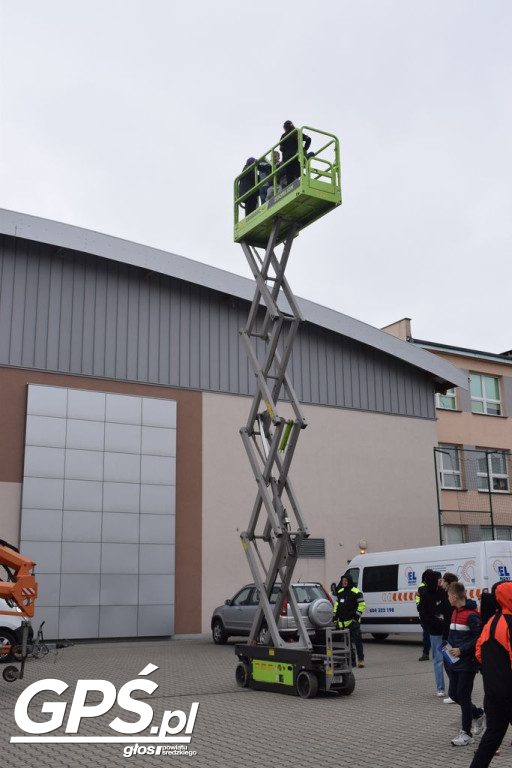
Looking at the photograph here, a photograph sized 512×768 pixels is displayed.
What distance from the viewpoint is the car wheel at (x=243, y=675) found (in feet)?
38.3

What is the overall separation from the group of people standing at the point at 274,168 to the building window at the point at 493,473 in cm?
1765

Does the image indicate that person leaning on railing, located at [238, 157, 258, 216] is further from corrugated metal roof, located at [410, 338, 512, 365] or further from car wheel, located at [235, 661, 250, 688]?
corrugated metal roof, located at [410, 338, 512, 365]

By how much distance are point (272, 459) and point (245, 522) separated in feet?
35.9

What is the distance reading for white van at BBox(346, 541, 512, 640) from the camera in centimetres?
1658

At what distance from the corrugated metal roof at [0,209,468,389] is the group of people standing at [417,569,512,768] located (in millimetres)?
13718

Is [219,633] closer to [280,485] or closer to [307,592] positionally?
[307,592]

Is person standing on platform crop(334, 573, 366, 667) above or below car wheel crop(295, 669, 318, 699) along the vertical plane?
above

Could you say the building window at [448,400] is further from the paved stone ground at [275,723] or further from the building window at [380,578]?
the paved stone ground at [275,723]

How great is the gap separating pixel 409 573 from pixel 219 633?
5.11 metres

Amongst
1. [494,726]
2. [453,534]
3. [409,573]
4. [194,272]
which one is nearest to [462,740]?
[494,726]

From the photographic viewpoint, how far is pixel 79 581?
19984 mm

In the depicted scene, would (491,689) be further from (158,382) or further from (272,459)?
(158,382)

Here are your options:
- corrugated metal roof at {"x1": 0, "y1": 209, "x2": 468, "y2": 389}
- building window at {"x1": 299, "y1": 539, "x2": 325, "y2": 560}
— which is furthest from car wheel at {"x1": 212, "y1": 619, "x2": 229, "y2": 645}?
corrugated metal roof at {"x1": 0, "y1": 209, "x2": 468, "y2": 389}

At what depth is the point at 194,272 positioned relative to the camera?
75.7 feet
